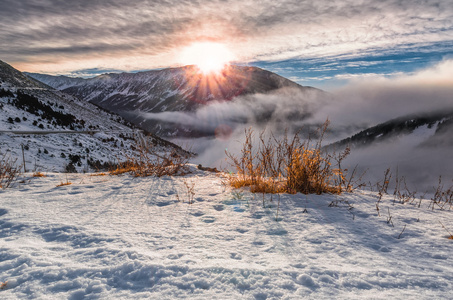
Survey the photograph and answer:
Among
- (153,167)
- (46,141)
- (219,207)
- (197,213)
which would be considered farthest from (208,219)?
(46,141)

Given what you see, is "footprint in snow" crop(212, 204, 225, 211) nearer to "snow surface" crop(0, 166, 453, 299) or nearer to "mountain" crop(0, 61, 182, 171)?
"snow surface" crop(0, 166, 453, 299)

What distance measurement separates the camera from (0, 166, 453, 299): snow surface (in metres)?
1.44

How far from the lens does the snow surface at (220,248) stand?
144 cm

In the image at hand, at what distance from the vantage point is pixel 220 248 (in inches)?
78.5

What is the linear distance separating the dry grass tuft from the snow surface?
0.47 m

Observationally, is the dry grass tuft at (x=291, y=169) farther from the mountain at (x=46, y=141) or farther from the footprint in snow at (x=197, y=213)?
the mountain at (x=46, y=141)

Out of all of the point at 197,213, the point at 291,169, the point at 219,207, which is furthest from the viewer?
the point at 291,169

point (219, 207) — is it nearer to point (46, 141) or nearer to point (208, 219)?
point (208, 219)

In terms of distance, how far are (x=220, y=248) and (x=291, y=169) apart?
238 centimetres

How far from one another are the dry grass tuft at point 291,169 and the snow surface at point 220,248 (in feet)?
1.53

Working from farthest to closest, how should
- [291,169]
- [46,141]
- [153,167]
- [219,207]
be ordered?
[46,141], [153,167], [291,169], [219,207]

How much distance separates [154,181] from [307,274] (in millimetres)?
3704

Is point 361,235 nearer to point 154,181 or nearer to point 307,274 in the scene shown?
point 307,274

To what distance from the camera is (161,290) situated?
4.66 ft
